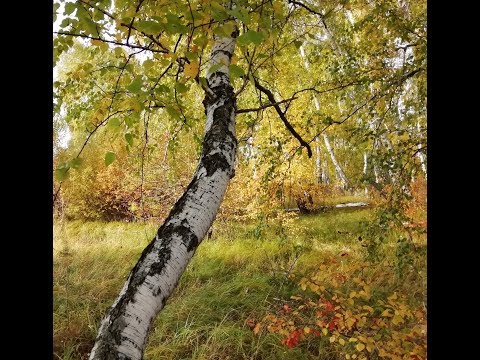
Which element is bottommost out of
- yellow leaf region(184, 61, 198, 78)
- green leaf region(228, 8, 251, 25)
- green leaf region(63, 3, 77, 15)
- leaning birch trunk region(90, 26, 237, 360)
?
leaning birch trunk region(90, 26, 237, 360)

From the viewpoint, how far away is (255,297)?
4867 millimetres

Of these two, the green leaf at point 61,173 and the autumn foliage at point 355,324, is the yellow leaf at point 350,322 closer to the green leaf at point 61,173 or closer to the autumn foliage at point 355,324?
the autumn foliage at point 355,324

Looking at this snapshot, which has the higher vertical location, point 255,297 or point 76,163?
point 76,163

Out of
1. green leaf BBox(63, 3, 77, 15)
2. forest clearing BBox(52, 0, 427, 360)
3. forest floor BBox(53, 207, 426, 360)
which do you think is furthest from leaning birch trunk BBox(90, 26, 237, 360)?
forest floor BBox(53, 207, 426, 360)

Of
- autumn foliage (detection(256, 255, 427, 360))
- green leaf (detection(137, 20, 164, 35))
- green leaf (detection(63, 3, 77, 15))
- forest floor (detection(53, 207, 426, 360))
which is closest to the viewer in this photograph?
green leaf (detection(137, 20, 164, 35))

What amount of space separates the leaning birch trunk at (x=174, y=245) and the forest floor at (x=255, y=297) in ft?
7.08

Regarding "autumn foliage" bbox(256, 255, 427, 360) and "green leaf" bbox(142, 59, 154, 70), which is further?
"autumn foliage" bbox(256, 255, 427, 360)

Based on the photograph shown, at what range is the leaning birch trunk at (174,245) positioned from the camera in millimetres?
1135

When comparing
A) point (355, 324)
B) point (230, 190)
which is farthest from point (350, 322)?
point (230, 190)

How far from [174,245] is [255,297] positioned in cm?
383

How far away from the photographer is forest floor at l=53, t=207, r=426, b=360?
3.57 m

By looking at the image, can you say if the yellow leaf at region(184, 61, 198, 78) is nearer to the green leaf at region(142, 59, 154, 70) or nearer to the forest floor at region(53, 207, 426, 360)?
the green leaf at region(142, 59, 154, 70)

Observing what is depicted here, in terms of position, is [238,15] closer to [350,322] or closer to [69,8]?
[69,8]

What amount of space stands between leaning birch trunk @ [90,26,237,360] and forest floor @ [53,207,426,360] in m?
2.16
